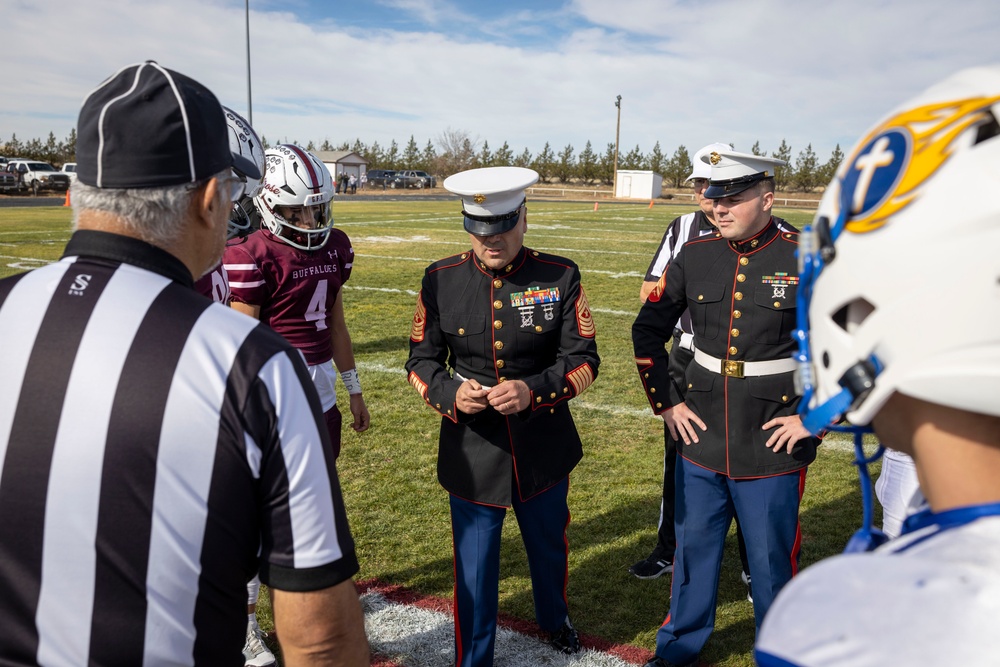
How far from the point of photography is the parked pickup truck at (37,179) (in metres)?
38.4

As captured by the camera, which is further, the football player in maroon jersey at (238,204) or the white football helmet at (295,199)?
the white football helmet at (295,199)

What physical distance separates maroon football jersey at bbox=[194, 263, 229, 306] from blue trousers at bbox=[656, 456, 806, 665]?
229 cm

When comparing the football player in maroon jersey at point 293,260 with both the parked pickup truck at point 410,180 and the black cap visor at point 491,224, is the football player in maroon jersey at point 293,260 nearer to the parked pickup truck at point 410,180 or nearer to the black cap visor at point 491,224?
the black cap visor at point 491,224

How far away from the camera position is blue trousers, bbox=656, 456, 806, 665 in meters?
3.14

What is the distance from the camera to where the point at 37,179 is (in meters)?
38.5

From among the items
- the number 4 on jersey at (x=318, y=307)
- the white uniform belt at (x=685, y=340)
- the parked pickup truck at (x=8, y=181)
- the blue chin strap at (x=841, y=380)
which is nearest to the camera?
the blue chin strap at (x=841, y=380)

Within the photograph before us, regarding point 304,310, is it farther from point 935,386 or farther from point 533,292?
point 935,386

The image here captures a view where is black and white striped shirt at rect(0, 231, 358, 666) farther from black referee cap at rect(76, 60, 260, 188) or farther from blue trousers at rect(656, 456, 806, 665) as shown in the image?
blue trousers at rect(656, 456, 806, 665)

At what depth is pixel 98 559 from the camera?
1361 millimetres

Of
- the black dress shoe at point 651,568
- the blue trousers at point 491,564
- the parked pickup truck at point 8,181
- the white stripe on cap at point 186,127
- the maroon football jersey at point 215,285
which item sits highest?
the parked pickup truck at point 8,181

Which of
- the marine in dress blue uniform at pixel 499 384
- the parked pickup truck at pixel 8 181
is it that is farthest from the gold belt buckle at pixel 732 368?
the parked pickup truck at pixel 8 181

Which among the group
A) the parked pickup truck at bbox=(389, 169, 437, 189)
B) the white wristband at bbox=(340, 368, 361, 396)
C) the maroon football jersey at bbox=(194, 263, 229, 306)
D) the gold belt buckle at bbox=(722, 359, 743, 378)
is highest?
the parked pickup truck at bbox=(389, 169, 437, 189)

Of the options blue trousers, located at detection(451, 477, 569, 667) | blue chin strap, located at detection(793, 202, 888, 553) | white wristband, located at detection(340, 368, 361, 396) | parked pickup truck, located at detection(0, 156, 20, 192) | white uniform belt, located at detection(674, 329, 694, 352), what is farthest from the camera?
parked pickup truck, located at detection(0, 156, 20, 192)

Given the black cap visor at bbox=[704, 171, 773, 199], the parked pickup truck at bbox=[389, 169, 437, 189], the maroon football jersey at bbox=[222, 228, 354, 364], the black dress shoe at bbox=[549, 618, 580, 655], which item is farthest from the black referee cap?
the parked pickup truck at bbox=[389, 169, 437, 189]
